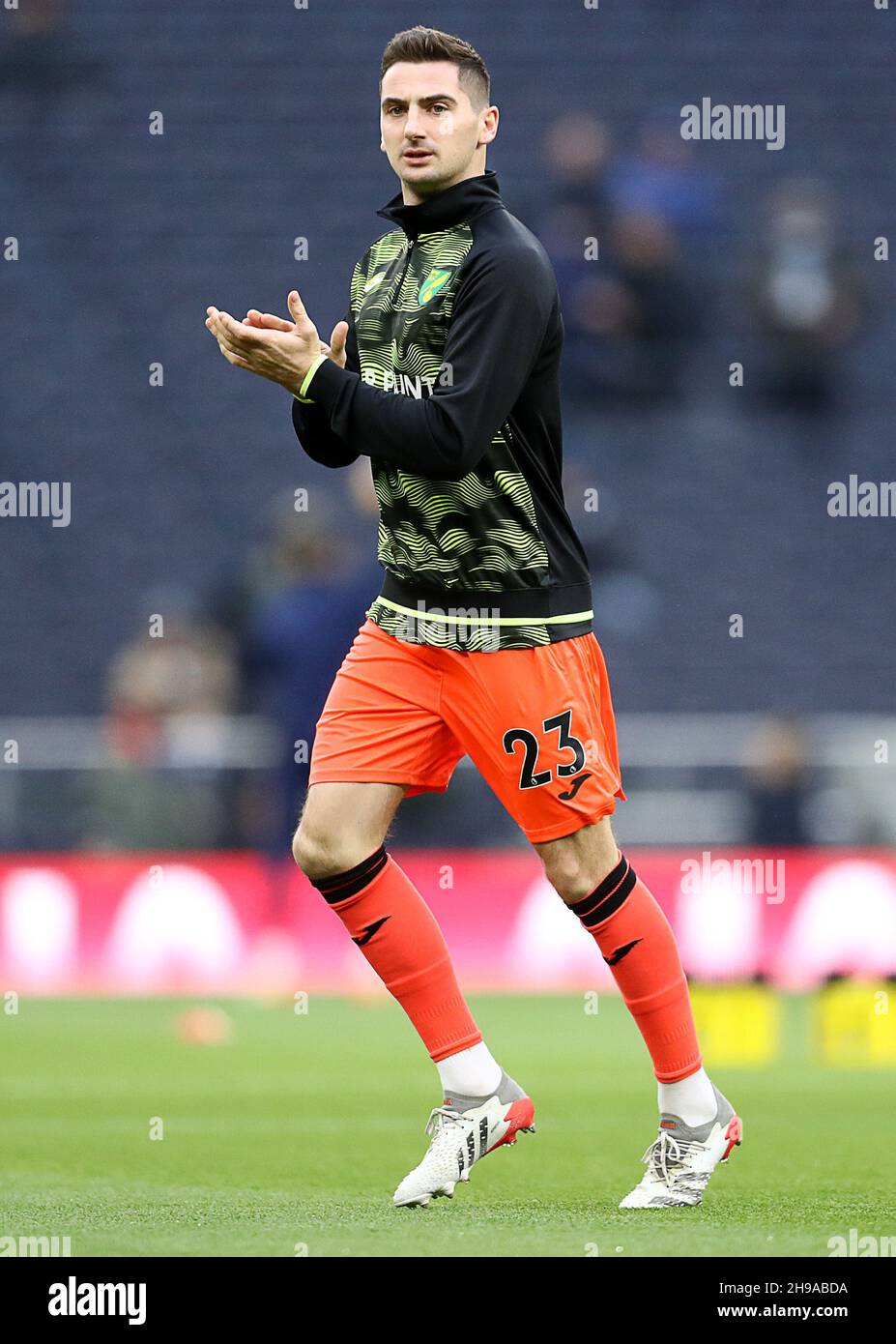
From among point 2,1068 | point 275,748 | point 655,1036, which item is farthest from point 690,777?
point 655,1036

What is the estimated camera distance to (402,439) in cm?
461

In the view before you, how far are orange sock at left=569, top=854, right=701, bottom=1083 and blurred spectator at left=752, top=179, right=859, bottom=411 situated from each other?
33.2 ft

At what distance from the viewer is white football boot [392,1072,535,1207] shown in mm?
4812

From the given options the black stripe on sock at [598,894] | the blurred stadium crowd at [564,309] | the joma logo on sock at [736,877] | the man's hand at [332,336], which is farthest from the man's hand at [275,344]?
the blurred stadium crowd at [564,309]

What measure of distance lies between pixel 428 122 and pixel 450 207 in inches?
7.1

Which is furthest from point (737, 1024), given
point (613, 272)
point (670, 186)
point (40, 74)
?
point (40, 74)

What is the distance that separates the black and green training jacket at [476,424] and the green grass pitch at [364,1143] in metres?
1.25

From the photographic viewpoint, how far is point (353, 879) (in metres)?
4.87

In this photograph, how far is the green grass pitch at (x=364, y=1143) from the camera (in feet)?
14.6

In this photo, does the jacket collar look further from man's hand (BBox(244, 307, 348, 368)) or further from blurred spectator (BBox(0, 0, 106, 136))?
blurred spectator (BBox(0, 0, 106, 136))

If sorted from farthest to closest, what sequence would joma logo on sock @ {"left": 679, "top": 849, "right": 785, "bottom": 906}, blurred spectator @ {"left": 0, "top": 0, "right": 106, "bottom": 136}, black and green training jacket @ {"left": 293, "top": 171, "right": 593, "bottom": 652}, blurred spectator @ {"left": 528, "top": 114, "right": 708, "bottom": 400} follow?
blurred spectator @ {"left": 0, "top": 0, "right": 106, "bottom": 136}
blurred spectator @ {"left": 528, "top": 114, "right": 708, "bottom": 400}
joma logo on sock @ {"left": 679, "top": 849, "right": 785, "bottom": 906}
black and green training jacket @ {"left": 293, "top": 171, "right": 593, "bottom": 652}

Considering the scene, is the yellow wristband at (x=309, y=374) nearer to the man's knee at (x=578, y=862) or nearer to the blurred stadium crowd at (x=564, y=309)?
the man's knee at (x=578, y=862)

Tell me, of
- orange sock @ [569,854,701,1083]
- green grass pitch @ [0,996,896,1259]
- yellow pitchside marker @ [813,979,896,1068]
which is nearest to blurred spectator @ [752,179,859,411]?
green grass pitch @ [0,996,896,1259]
